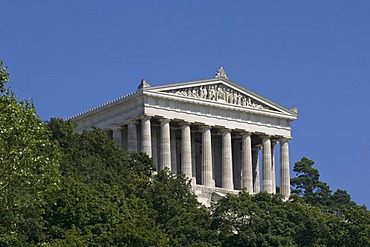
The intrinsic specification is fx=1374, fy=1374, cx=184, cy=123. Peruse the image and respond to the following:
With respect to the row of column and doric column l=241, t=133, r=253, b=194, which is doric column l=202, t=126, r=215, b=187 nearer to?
the row of column

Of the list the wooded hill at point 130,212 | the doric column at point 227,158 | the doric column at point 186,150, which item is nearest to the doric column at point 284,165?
the doric column at point 227,158

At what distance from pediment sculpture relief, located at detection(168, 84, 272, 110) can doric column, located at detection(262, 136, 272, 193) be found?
185 inches

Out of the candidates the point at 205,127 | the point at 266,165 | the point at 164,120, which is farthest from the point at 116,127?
the point at 266,165

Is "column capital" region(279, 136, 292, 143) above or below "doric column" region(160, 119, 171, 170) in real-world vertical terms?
above

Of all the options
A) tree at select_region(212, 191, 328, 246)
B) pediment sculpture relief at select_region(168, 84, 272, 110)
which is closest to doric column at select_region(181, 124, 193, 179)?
pediment sculpture relief at select_region(168, 84, 272, 110)

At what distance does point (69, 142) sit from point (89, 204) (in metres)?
23.1

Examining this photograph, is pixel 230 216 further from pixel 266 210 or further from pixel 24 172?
pixel 24 172

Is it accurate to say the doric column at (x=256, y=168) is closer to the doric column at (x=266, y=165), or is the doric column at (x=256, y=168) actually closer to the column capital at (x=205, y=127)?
the doric column at (x=266, y=165)

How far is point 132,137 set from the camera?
167000 millimetres

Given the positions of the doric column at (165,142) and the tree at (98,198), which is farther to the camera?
the doric column at (165,142)

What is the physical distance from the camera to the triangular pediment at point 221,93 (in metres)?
169

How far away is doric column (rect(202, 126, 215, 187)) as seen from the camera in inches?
6698

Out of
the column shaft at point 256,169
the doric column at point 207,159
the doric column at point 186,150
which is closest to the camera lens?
the doric column at point 186,150

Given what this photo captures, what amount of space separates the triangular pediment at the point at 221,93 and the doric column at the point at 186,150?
406cm
